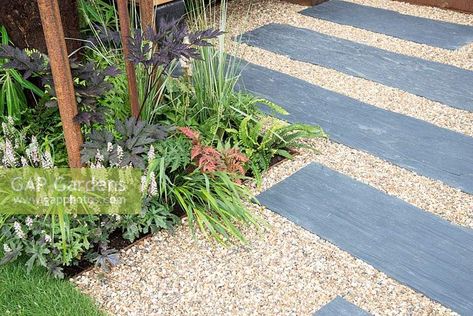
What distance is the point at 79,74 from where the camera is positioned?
8.27 ft

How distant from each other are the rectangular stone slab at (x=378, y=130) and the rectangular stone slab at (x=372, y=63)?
395 millimetres

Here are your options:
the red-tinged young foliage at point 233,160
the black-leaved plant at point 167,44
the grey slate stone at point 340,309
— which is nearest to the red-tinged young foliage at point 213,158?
the red-tinged young foliage at point 233,160

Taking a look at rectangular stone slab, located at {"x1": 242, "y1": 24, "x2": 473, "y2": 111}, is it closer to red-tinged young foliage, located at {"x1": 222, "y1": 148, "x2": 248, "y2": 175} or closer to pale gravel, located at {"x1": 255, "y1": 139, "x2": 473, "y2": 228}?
pale gravel, located at {"x1": 255, "y1": 139, "x2": 473, "y2": 228}

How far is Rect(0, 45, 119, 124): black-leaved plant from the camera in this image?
244 cm

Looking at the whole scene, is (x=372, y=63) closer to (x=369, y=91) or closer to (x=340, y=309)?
(x=369, y=91)

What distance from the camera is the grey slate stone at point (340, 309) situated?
2178 mm

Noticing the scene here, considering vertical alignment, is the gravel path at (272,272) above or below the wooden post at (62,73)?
below

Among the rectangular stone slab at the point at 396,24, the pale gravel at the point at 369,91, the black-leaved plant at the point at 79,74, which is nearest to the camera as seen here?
the black-leaved plant at the point at 79,74

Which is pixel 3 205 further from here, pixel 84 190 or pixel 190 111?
pixel 190 111

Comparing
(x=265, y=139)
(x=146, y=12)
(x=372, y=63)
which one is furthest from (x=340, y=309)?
(x=372, y=63)

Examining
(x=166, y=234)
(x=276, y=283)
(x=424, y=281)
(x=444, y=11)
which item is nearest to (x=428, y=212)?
(x=424, y=281)

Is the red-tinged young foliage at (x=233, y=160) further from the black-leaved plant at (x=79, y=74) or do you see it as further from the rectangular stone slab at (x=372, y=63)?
the rectangular stone slab at (x=372, y=63)

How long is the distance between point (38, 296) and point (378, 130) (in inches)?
80.2

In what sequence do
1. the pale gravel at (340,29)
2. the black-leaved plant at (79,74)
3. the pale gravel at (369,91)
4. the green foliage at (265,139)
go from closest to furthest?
the black-leaved plant at (79,74) → the green foliage at (265,139) → the pale gravel at (369,91) → the pale gravel at (340,29)
